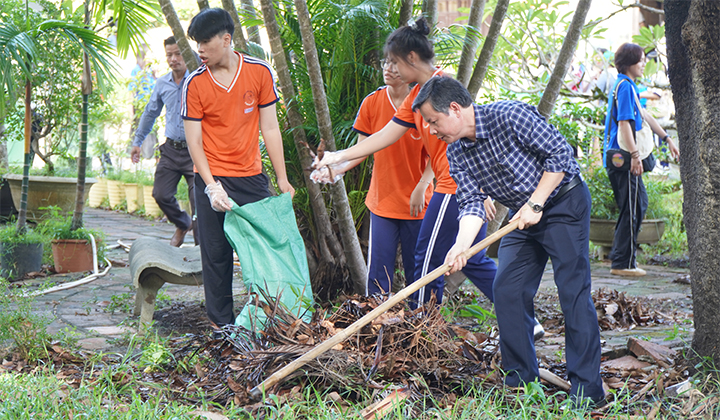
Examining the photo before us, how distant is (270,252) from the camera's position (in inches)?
154

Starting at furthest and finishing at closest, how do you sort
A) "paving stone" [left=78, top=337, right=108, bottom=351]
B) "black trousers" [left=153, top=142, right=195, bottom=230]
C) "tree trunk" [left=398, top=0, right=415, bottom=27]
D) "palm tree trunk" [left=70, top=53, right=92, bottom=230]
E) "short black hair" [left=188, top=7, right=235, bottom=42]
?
"black trousers" [left=153, top=142, right=195, bottom=230]
"palm tree trunk" [left=70, top=53, right=92, bottom=230]
"tree trunk" [left=398, top=0, right=415, bottom=27]
"paving stone" [left=78, top=337, right=108, bottom=351]
"short black hair" [left=188, top=7, right=235, bottom=42]

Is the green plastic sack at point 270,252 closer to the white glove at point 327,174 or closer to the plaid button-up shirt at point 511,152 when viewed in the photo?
the white glove at point 327,174

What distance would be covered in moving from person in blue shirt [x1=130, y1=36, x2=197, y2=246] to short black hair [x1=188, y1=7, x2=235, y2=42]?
2.73 m

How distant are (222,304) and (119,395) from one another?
42.8 inches

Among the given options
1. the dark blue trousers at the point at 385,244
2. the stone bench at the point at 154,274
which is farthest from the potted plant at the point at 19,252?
the dark blue trousers at the point at 385,244

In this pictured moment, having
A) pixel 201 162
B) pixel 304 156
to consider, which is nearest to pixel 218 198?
pixel 201 162

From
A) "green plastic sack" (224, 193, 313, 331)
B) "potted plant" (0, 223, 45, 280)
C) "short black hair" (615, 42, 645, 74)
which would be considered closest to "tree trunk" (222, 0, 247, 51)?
"green plastic sack" (224, 193, 313, 331)

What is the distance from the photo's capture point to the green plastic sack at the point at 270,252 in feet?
12.3

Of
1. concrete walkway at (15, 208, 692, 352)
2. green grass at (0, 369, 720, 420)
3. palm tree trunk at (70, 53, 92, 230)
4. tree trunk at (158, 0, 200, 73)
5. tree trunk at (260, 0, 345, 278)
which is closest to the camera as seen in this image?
green grass at (0, 369, 720, 420)

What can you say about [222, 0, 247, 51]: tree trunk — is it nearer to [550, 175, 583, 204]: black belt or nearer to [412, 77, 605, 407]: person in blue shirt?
[412, 77, 605, 407]: person in blue shirt

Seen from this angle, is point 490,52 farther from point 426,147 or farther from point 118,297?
point 118,297

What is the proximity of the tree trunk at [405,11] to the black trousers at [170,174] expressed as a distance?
2920mm

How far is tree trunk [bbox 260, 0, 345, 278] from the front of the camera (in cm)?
448

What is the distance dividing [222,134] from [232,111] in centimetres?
15
